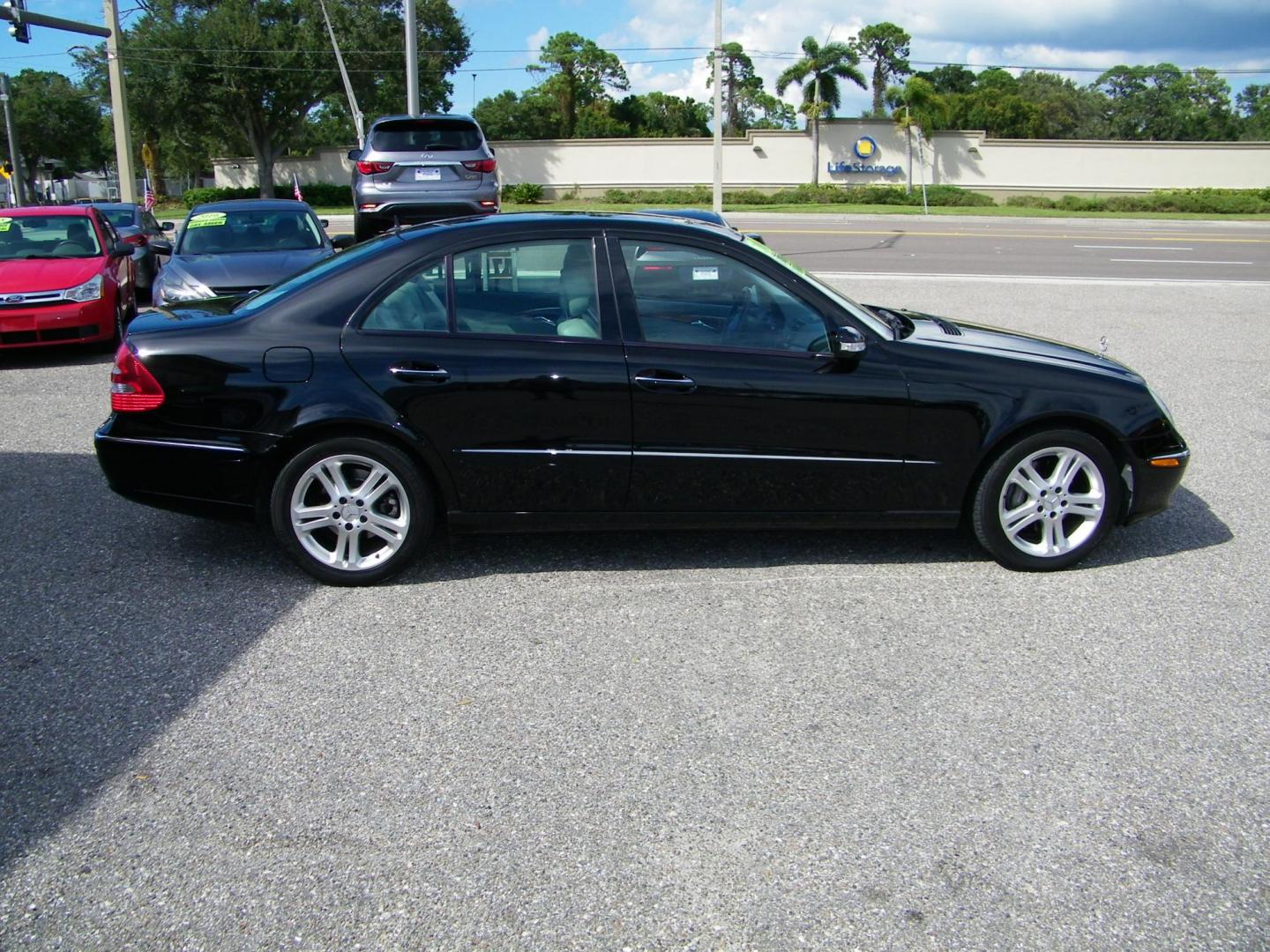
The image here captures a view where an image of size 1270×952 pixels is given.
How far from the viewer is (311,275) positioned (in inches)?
202

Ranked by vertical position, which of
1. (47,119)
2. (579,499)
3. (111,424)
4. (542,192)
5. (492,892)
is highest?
(47,119)

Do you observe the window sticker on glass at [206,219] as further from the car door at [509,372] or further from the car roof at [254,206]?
the car door at [509,372]

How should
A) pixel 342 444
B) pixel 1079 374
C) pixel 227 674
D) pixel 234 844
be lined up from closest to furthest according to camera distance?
1. pixel 234 844
2. pixel 227 674
3. pixel 342 444
4. pixel 1079 374

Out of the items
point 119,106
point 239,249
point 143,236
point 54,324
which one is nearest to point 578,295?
point 54,324

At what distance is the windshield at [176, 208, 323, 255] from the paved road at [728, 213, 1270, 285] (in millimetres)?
9001

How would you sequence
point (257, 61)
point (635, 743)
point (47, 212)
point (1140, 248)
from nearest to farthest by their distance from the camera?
1. point (635, 743)
2. point (47, 212)
3. point (1140, 248)
4. point (257, 61)

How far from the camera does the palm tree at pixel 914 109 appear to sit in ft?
158

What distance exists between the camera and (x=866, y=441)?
4973mm

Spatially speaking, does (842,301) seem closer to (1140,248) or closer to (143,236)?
(143,236)

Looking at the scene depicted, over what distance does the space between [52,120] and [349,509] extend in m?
92.6

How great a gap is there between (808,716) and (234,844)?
185 cm

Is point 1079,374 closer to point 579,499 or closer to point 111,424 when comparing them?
point 579,499

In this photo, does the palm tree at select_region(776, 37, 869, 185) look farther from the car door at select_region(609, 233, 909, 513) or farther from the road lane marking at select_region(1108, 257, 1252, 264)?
the car door at select_region(609, 233, 909, 513)

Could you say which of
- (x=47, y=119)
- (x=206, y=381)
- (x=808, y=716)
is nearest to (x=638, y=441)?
(x=808, y=716)
